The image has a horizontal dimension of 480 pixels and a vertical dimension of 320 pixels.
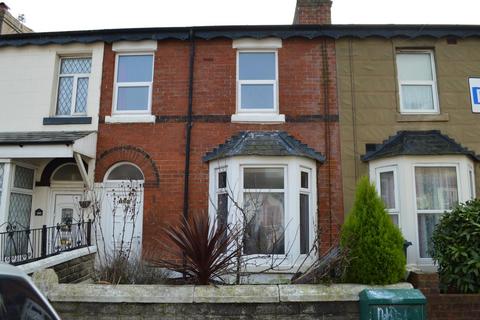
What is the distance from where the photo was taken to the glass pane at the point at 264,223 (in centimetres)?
818

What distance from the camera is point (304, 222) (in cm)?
870

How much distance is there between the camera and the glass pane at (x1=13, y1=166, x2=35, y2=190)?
29.5 ft

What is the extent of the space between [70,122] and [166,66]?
104 inches

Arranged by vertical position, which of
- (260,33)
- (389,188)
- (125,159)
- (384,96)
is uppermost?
(260,33)

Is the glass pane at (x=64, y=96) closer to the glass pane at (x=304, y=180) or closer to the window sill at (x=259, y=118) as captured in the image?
the window sill at (x=259, y=118)

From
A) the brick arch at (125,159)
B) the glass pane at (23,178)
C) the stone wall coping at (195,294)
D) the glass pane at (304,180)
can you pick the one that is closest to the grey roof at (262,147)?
the glass pane at (304,180)

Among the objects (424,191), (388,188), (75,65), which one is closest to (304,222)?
(388,188)

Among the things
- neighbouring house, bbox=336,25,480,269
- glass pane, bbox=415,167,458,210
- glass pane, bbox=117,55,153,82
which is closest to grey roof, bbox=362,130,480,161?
neighbouring house, bbox=336,25,480,269

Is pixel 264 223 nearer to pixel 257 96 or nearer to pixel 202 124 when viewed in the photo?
pixel 202 124

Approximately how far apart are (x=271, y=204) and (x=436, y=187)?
3.53 metres

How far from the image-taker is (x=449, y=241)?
6.20 metres

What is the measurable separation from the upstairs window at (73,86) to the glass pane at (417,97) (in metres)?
7.74

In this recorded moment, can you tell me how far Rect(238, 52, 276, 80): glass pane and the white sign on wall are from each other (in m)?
4.60

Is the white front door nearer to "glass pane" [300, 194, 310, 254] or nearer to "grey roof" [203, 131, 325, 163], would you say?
"grey roof" [203, 131, 325, 163]
